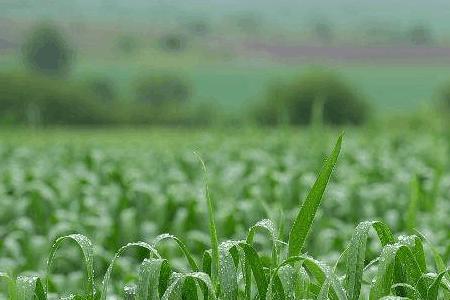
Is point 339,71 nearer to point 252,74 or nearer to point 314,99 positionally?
point 252,74

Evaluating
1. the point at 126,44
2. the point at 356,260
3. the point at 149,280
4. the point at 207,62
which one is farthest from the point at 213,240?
the point at 126,44

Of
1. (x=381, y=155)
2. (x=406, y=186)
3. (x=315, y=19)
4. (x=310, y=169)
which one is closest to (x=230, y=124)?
(x=381, y=155)

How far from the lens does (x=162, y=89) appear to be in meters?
116

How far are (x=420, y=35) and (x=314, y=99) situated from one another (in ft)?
202

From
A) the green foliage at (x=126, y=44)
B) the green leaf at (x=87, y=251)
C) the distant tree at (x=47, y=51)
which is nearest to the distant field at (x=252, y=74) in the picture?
the green foliage at (x=126, y=44)

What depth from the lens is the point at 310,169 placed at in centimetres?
1047

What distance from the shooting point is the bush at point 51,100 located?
249 feet

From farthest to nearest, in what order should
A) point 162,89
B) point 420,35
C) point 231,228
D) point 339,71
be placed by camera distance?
point 420,35
point 162,89
point 339,71
point 231,228

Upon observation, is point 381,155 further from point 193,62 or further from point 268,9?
point 268,9

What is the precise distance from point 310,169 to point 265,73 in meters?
101

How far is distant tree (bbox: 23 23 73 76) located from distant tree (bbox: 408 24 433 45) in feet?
132

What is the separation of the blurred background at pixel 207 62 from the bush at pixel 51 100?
3.8 inches

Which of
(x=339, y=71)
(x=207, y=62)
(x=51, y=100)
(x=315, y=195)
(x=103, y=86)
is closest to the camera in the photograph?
(x=315, y=195)

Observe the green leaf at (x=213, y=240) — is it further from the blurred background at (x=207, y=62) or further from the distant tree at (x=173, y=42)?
the distant tree at (x=173, y=42)
